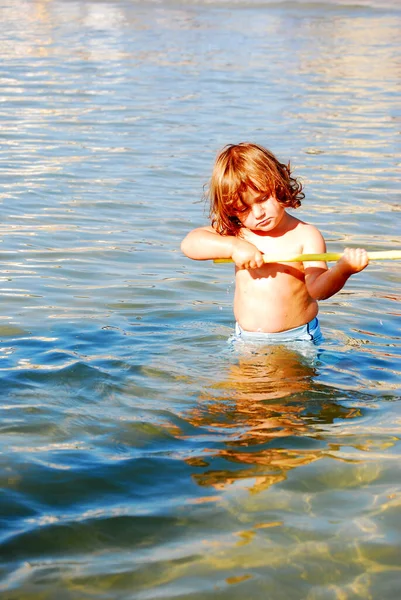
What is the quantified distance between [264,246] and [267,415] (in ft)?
3.42

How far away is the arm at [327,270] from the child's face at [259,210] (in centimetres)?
25

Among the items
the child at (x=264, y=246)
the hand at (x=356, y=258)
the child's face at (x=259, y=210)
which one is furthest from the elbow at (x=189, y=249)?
the hand at (x=356, y=258)

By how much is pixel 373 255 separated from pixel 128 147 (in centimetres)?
682

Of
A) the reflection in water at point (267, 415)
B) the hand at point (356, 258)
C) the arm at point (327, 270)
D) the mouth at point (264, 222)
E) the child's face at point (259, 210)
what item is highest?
the child's face at point (259, 210)

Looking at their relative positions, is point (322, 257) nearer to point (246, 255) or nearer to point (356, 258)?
point (356, 258)

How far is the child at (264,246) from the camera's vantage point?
4.52m

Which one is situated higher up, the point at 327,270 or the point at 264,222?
the point at 264,222

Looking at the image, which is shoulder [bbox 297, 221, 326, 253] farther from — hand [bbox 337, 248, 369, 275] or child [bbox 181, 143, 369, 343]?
hand [bbox 337, 248, 369, 275]

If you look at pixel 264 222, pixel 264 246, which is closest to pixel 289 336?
pixel 264 246

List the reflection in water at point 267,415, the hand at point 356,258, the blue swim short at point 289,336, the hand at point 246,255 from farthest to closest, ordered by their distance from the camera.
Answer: the blue swim short at point 289,336, the hand at point 246,255, the hand at point 356,258, the reflection in water at point 267,415

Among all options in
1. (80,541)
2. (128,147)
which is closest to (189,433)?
(80,541)

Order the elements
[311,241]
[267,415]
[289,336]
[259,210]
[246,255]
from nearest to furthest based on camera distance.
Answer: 1. [267,415]
2. [246,255]
3. [259,210]
4. [311,241]
5. [289,336]

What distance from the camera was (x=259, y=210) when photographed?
459 cm

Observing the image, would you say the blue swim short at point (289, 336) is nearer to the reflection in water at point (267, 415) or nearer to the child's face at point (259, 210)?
the reflection in water at point (267, 415)
